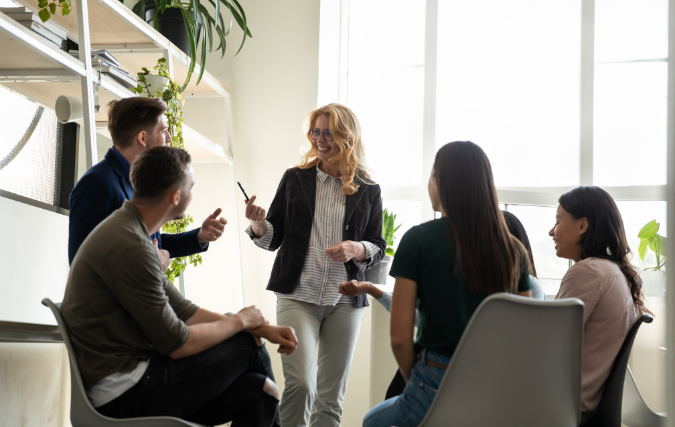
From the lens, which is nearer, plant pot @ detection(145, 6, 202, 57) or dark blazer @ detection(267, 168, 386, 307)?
dark blazer @ detection(267, 168, 386, 307)

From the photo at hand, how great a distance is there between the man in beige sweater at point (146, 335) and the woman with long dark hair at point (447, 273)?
0.38m

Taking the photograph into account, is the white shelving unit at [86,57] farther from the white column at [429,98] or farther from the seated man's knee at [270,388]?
the white column at [429,98]

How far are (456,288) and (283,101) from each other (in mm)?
2579

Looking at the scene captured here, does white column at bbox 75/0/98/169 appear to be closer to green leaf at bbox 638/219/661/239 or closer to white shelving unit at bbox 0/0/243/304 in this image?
white shelving unit at bbox 0/0/243/304

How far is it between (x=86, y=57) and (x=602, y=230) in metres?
1.95

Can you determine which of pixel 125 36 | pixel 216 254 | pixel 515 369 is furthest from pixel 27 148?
pixel 515 369

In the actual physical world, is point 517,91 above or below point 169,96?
above

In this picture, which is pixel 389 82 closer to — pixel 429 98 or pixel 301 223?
pixel 429 98

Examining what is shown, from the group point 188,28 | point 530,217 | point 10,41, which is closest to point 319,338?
point 10,41

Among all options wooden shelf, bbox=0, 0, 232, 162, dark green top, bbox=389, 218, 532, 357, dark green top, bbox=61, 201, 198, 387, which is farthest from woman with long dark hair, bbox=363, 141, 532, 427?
wooden shelf, bbox=0, 0, 232, 162

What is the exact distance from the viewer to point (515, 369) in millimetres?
1280

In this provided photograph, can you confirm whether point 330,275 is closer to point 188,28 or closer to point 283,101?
point 188,28

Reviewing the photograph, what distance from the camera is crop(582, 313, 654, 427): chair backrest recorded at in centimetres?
159

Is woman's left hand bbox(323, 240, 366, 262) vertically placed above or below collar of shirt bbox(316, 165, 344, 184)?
below
